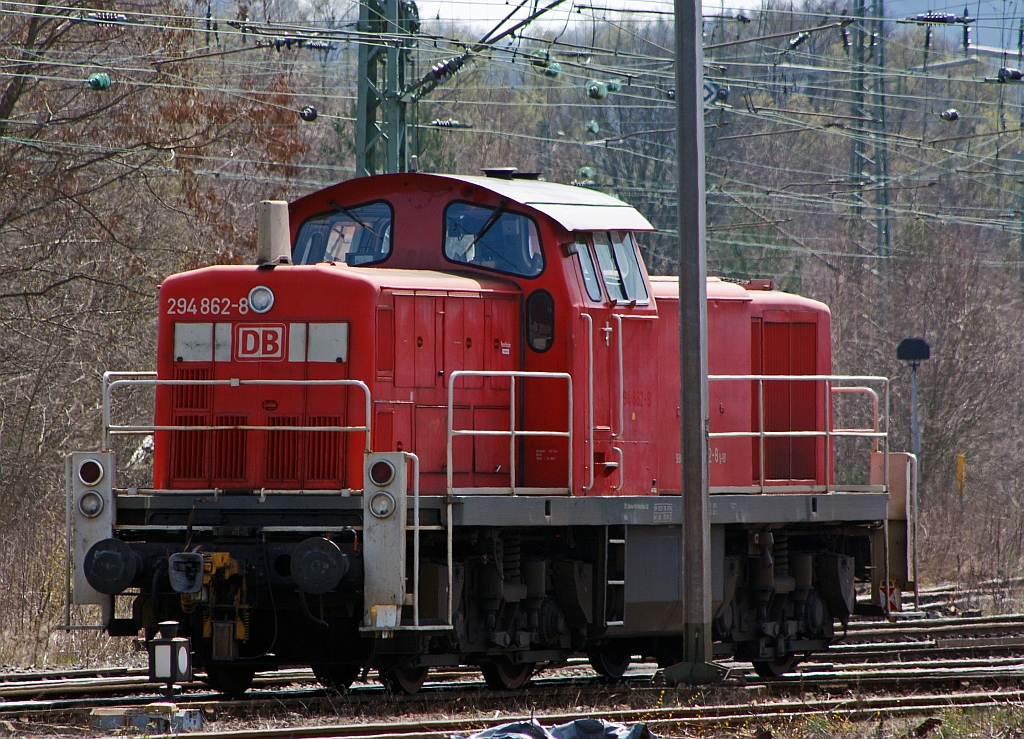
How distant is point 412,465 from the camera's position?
923 cm

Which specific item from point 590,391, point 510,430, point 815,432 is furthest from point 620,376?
point 815,432

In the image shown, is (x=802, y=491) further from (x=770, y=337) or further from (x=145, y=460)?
(x=145, y=460)

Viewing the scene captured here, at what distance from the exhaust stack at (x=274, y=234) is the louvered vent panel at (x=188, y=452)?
3.92 ft

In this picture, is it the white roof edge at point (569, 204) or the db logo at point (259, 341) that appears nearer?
the db logo at point (259, 341)

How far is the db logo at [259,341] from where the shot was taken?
30.0ft

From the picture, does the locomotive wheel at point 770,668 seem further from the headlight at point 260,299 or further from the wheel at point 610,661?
the headlight at point 260,299

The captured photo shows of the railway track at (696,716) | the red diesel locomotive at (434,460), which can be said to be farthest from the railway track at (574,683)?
the railway track at (696,716)

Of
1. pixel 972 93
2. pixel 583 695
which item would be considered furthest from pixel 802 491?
pixel 972 93

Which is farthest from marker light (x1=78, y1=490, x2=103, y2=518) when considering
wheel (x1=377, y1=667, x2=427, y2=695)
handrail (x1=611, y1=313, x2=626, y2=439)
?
handrail (x1=611, y1=313, x2=626, y2=439)

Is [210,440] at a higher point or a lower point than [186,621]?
higher

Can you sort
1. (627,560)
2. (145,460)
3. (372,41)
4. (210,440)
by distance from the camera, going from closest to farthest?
1. (210,440)
2. (627,560)
3. (372,41)
4. (145,460)

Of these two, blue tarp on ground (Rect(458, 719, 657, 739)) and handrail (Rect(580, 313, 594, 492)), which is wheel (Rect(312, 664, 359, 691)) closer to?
handrail (Rect(580, 313, 594, 492))

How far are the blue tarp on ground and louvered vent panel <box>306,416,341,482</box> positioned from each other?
9.05 ft

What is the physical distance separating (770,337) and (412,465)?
162 inches
